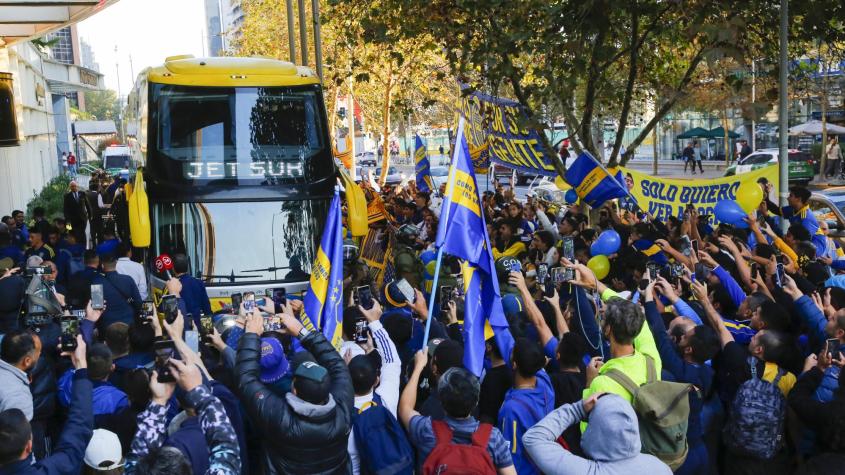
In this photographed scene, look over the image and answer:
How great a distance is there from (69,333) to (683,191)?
964 centimetres

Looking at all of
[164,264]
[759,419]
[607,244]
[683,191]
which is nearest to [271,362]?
[759,419]

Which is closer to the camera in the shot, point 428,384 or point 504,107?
point 428,384

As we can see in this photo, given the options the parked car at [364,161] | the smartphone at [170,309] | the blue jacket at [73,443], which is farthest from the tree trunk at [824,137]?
the blue jacket at [73,443]

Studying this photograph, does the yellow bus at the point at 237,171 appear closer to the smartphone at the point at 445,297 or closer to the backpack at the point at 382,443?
the smartphone at the point at 445,297

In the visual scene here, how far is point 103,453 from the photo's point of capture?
174 inches

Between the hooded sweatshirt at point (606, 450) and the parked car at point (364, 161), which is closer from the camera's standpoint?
the hooded sweatshirt at point (606, 450)

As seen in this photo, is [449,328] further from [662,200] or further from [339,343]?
[662,200]

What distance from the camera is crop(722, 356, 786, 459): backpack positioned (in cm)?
510

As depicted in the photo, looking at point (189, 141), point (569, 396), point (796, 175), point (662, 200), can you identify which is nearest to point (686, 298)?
point (569, 396)

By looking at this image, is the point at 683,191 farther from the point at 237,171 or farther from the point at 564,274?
the point at 564,274

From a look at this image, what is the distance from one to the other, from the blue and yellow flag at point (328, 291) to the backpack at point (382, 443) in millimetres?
1463

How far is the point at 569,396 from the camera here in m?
5.34

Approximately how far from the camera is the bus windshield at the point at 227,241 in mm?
11469

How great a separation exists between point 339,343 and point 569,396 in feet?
5.51
